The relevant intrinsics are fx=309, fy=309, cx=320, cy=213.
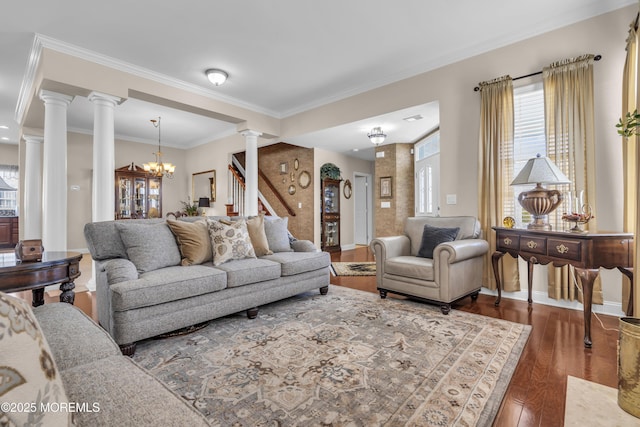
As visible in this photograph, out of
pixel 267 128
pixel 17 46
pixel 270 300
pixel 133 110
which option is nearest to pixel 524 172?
pixel 270 300

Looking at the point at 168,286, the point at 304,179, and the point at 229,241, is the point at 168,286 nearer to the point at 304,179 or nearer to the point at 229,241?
the point at 229,241

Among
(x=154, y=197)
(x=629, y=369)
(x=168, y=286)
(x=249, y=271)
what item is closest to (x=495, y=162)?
(x=629, y=369)

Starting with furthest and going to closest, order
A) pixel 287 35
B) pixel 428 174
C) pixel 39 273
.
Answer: pixel 428 174 → pixel 287 35 → pixel 39 273

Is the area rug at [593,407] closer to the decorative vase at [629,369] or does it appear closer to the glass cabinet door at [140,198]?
the decorative vase at [629,369]

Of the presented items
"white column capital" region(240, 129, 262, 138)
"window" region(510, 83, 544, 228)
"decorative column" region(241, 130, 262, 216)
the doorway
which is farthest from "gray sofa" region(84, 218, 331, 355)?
the doorway

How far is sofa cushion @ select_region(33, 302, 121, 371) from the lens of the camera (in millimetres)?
1040

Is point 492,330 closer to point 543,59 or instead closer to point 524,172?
point 524,172

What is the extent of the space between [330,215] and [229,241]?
433cm

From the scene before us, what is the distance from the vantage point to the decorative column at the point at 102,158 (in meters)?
3.77

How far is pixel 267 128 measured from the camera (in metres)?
5.83

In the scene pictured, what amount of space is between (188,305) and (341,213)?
5.36 metres

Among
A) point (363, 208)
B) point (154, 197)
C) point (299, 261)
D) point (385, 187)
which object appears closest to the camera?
point (299, 261)

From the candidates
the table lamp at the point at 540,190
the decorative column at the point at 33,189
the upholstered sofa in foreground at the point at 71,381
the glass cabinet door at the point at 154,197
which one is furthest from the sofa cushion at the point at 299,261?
the glass cabinet door at the point at 154,197

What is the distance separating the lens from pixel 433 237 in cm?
341
